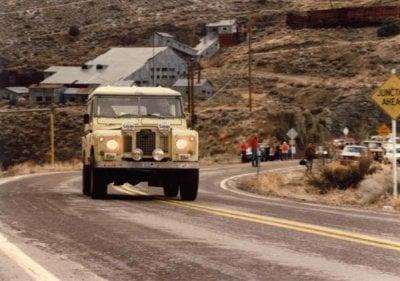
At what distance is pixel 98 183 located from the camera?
1703 centimetres

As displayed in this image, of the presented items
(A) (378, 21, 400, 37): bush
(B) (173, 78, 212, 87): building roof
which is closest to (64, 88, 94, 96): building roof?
(B) (173, 78, 212, 87): building roof

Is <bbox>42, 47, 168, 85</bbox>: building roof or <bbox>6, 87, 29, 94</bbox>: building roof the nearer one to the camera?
<bbox>42, 47, 168, 85</bbox>: building roof

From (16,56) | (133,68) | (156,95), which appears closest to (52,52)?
(16,56)

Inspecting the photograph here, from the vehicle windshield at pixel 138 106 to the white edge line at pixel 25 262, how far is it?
7924 mm

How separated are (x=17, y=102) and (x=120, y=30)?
127 ft

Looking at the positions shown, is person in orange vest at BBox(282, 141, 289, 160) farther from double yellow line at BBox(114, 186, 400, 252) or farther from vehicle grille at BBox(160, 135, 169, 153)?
double yellow line at BBox(114, 186, 400, 252)

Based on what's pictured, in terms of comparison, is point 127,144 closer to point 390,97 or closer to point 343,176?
point 390,97

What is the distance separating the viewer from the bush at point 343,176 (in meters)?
28.9

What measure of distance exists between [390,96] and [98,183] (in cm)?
738

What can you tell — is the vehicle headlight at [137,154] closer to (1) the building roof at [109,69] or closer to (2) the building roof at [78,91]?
(2) the building roof at [78,91]

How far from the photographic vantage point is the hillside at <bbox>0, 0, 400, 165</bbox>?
235 ft

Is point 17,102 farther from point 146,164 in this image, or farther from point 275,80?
point 146,164

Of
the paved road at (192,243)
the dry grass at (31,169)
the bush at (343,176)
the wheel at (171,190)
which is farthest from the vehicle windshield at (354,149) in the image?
the paved road at (192,243)

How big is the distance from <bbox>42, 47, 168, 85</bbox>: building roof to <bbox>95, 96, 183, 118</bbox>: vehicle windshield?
3119 inches
